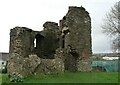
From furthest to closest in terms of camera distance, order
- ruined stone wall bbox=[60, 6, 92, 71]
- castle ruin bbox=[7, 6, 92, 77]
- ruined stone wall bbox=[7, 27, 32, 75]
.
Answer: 1. ruined stone wall bbox=[60, 6, 92, 71]
2. castle ruin bbox=[7, 6, 92, 77]
3. ruined stone wall bbox=[7, 27, 32, 75]

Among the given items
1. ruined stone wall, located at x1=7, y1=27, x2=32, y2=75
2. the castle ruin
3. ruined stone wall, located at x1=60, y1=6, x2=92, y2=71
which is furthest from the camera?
ruined stone wall, located at x1=60, y1=6, x2=92, y2=71

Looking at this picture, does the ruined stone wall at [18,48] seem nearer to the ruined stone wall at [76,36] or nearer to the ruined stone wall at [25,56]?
the ruined stone wall at [25,56]

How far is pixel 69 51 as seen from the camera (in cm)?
2856

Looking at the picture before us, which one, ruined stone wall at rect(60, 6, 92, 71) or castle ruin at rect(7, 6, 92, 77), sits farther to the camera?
ruined stone wall at rect(60, 6, 92, 71)

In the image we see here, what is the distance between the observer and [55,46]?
32.6 meters

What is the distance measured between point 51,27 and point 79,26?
15.4 ft

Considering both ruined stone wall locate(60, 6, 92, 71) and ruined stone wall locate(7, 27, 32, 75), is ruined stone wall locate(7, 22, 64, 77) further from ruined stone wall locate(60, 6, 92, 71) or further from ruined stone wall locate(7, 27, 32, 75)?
ruined stone wall locate(60, 6, 92, 71)

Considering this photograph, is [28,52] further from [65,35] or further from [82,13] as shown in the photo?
[82,13]

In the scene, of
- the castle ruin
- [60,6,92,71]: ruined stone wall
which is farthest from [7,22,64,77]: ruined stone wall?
[60,6,92,71]: ruined stone wall

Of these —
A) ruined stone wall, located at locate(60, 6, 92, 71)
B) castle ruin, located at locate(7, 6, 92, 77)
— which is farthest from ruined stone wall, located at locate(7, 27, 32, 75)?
ruined stone wall, located at locate(60, 6, 92, 71)

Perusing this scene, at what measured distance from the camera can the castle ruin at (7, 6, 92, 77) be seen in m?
23.9

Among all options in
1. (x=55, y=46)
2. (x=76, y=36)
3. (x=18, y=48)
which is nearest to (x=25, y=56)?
(x=18, y=48)

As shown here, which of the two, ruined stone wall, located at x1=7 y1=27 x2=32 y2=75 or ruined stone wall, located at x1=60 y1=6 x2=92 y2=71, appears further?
ruined stone wall, located at x1=60 y1=6 x2=92 y2=71

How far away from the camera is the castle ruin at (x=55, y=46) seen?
23.9m
